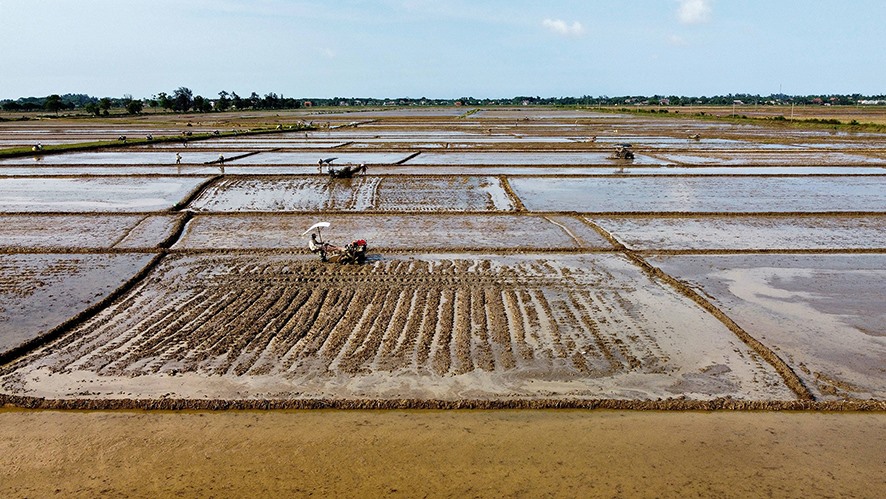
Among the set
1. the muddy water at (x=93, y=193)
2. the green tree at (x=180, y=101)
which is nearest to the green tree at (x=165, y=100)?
the green tree at (x=180, y=101)

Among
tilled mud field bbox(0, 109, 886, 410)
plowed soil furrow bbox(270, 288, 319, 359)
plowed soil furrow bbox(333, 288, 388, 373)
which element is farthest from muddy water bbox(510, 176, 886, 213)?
plowed soil furrow bbox(270, 288, 319, 359)

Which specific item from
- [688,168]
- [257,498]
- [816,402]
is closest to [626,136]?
[688,168]

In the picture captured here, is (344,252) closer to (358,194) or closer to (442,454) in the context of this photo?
(442,454)

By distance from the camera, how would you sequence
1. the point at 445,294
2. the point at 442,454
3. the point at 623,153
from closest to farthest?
the point at 442,454, the point at 445,294, the point at 623,153

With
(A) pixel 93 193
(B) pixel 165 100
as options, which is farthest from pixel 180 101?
(A) pixel 93 193

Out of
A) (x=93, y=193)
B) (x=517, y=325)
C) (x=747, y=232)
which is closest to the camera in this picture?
(x=517, y=325)

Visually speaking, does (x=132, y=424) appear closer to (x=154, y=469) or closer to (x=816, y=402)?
(x=154, y=469)

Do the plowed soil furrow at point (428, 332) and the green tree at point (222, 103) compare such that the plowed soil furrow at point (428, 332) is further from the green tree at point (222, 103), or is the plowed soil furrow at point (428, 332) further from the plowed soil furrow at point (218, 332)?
the green tree at point (222, 103)
